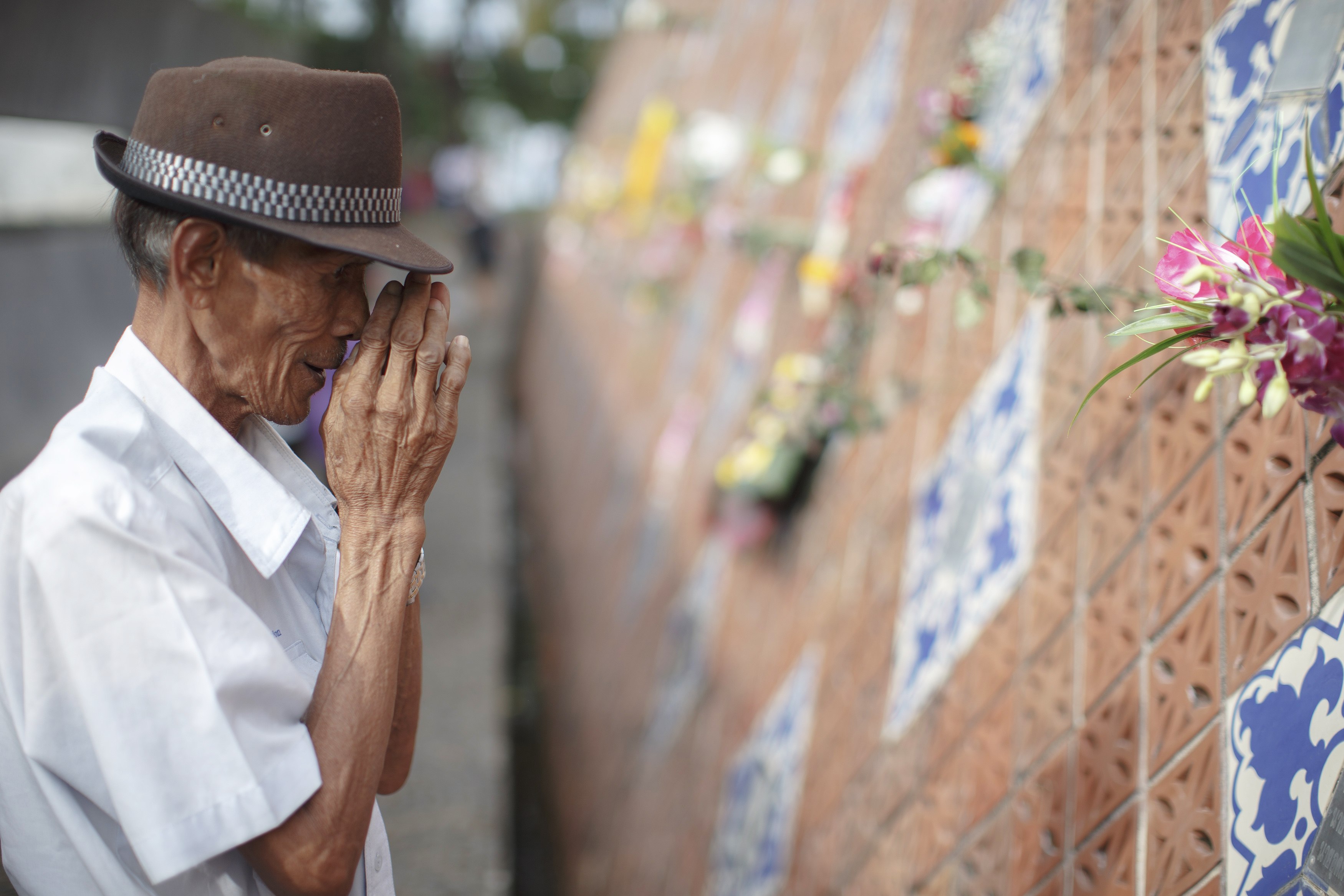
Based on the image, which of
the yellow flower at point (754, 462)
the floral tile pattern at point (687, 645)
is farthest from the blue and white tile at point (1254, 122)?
the floral tile pattern at point (687, 645)

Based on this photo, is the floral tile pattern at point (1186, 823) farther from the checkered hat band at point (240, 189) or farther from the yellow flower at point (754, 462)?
the yellow flower at point (754, 462)

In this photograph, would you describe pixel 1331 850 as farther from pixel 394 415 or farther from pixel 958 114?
pixel 958 114

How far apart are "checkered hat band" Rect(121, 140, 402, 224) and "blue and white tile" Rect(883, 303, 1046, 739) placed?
1471 mm

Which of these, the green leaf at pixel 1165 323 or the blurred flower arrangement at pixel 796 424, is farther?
the blurred flower arrangement at pixel 796 424

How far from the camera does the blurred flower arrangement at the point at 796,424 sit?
9.84 ft

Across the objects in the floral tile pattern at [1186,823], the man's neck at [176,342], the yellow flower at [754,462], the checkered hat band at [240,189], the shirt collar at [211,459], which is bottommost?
the yellow flower at [754,462]

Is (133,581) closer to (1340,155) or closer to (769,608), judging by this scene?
(1340,155)

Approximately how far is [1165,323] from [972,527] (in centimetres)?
130

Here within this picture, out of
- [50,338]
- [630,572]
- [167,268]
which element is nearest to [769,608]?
[630,572]

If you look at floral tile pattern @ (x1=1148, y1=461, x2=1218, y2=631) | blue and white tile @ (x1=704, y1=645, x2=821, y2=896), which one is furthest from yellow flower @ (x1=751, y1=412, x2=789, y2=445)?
floral tile pattern @ (x1=1148, y1=461, x2=1218, y2=631)

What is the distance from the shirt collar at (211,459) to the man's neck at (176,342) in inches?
0.6

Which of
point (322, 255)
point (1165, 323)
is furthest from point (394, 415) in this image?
point (1165, 323)

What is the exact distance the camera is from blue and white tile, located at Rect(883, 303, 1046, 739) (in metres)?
2.12

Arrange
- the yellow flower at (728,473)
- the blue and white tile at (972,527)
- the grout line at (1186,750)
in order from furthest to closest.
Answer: the yellow flower at (728,473), the blue and white tile at (972,527), the grout line at (1186,750)
